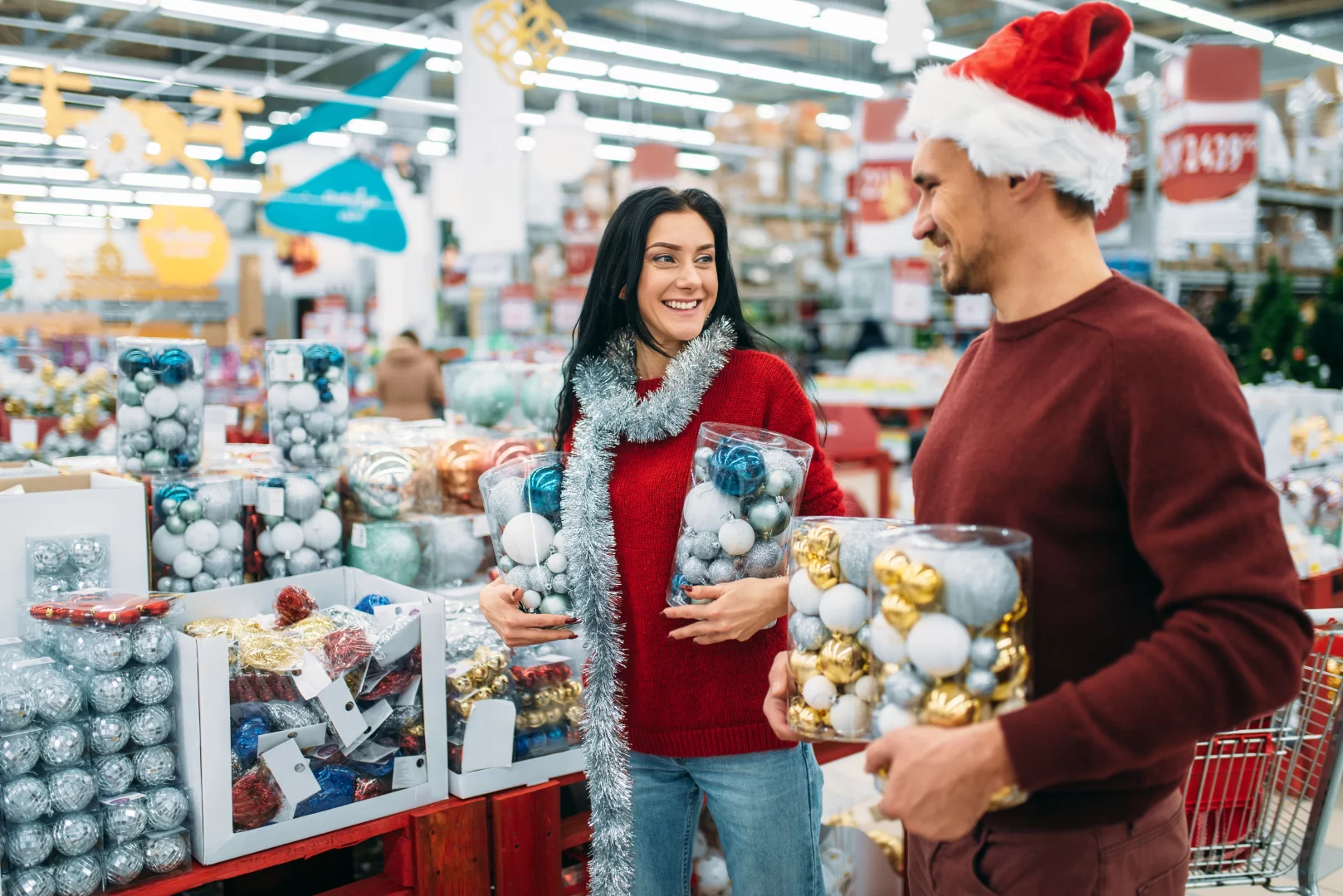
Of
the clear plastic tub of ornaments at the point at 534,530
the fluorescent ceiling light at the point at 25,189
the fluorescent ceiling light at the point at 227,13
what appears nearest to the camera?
the clear plastic tub of ornaments at the point at 534,530

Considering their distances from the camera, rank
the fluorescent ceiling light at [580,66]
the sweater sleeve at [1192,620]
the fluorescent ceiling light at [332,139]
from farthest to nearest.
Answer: the fluorescent ceiling light at [332,139], the fluorescent ceiling light at [580,66], the sweater sleeve at [1192,620]

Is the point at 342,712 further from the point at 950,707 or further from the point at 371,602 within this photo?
the point at 950,707

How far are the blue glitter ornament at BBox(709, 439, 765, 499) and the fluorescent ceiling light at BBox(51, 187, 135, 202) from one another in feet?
70.8

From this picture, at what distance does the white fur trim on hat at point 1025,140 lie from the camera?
113 centimetres

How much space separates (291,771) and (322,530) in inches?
31.8

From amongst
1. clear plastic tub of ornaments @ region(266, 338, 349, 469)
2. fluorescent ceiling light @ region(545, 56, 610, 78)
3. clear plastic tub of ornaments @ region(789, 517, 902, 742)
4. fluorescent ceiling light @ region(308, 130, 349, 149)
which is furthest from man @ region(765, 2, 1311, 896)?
fluorescent ceiling light @ region(308, 130, 349, 149)

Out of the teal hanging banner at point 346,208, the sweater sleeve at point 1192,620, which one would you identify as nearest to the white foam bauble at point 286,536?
the sweater sleeve at point 1192,620

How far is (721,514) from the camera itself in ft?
5.38

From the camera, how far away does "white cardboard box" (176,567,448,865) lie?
184cm

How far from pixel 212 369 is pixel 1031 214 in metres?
10.9

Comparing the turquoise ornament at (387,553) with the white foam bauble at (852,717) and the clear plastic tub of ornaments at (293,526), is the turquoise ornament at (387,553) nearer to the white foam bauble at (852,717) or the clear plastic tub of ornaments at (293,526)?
the clear plastic tub of ornaments at (293,526)

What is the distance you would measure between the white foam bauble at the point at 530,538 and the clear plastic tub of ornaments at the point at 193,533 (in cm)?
97

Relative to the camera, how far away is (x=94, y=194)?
21266mm

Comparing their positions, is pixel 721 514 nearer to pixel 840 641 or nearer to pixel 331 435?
pixel 840 641
